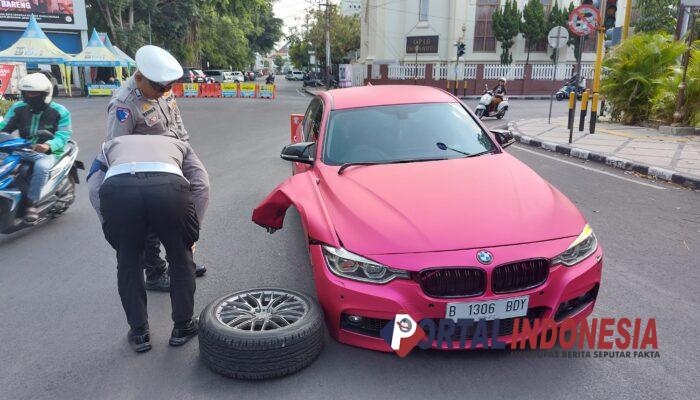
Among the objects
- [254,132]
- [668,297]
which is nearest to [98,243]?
[668,297]

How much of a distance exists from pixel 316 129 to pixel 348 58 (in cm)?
5644

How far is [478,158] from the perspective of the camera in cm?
416

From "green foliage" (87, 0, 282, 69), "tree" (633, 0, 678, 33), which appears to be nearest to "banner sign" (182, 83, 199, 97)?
"green foliage" (87, 0, 282, 69)

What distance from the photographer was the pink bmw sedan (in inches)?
112

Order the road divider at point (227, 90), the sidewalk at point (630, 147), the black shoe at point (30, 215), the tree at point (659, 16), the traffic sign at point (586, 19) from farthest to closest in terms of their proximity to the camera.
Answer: the road divider at point (227, 90)
the tree at point (659, 16)
the traffic sign at point (586, 19)
the sidewalk at point (630, 147)
the black shoe at point (30, 215)

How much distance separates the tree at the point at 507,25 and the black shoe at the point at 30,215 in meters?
36.0

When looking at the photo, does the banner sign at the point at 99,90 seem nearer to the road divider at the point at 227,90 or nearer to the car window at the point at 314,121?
the road divider at the point at 227,90

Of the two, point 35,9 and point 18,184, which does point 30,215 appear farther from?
point 35,9

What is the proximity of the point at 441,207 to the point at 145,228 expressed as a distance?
175 cm

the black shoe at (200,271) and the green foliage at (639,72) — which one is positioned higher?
the green foliage at (639,72)

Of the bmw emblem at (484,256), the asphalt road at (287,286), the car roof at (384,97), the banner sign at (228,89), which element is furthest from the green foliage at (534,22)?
the bmw emblem at (484,256)

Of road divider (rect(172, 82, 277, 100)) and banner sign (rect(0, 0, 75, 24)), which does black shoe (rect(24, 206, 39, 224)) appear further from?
banner sign (rect(0, 0, 75, 24))

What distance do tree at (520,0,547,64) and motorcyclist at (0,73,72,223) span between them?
35941mm

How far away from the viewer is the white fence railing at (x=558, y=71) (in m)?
35.2
